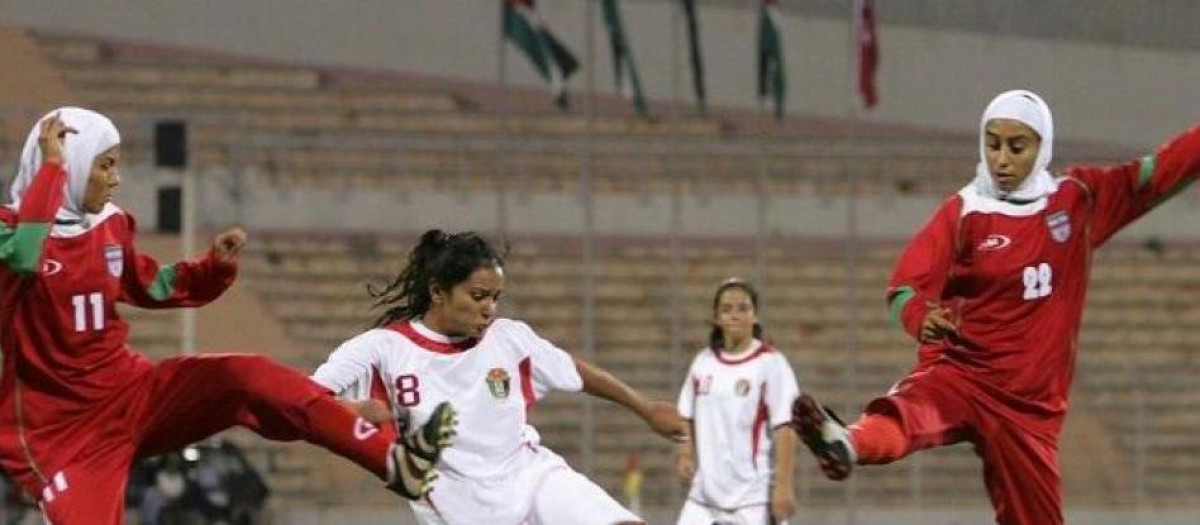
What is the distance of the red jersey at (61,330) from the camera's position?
10.4 metres

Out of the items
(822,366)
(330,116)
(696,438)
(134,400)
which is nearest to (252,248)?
(330,116)

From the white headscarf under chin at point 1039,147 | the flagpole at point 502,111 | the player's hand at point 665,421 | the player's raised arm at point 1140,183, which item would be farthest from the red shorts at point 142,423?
the flagpole at point 502,111

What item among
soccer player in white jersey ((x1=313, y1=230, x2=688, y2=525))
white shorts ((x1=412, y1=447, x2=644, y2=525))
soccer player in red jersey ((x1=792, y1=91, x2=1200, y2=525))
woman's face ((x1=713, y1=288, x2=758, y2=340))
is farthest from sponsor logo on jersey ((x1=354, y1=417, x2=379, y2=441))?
woman's face ((x1=713, y1=288, x2=758, y2=340))

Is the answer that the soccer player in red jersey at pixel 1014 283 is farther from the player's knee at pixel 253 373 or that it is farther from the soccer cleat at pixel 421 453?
the player's knee at pixel 253 373

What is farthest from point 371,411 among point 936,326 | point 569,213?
point 569,213

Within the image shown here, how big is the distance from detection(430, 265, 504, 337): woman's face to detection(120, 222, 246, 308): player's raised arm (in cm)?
76

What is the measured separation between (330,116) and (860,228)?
5.08m

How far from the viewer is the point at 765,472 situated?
1595cm

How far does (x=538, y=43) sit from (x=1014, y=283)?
18.9m

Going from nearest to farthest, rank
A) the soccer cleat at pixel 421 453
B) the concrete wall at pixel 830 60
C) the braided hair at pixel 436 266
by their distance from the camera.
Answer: the soccer cleat at pixel 421 453 < the braided hair at pixel 436 266 < the concrete wall at pixel 830 60

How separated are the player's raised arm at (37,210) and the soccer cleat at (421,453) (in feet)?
4.38

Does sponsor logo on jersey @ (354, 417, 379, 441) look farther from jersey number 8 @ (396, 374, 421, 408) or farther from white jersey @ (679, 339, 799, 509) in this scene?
white jersey @ (679, 339, 799, 509)

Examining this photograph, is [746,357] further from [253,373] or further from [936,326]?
[253,373]

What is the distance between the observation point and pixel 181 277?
10906mm
